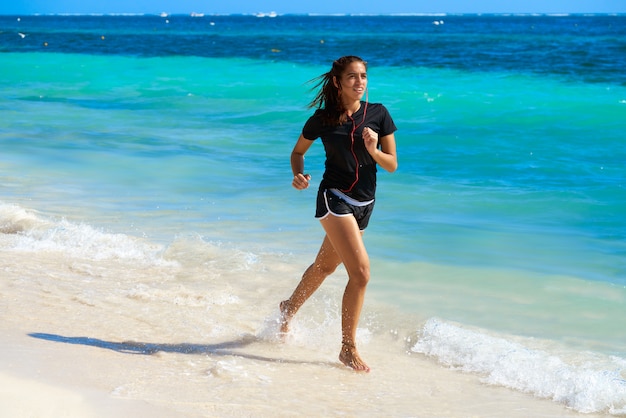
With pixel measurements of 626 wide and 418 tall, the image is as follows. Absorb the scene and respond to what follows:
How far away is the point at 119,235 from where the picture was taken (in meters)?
7.01

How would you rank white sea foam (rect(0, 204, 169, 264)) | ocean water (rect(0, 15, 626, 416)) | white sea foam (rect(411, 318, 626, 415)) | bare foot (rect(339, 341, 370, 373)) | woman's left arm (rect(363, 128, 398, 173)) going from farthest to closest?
white sea foam (rect(0, 204, 169, 264)) < ocean water (rect(0, 15, 626, 416)) < bare foot (rect(339, 341, 370, 373)) < white sea foam (rect(411, 318, 626, 415)) < woman's left arm (rect(363, 128, 398, 173))

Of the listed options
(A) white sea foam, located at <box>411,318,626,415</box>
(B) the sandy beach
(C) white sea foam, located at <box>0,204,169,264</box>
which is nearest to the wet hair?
(B) the sandy beach

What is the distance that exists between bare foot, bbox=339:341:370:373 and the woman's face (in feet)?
4.40

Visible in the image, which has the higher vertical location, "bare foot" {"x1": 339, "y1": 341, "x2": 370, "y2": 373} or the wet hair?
the wet hair

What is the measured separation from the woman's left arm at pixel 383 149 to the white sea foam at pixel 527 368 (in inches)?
50.4

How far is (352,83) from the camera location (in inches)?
167

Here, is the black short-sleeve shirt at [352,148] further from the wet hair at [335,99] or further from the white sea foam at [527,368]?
the white sea foam at [527,368]

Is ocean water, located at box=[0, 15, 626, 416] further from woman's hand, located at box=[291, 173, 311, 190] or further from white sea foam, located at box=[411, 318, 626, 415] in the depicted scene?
woman's hand, located at box=[291, 173, 311, 190]

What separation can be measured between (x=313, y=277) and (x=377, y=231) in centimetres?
337

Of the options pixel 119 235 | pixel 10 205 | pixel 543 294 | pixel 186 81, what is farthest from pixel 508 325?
pixel 186 81

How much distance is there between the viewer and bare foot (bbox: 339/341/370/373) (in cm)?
447

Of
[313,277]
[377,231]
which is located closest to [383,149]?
[313,277]

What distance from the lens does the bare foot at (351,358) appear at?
4.47 meters

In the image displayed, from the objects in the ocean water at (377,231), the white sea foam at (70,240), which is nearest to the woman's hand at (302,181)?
the ocean water at (377,231)
